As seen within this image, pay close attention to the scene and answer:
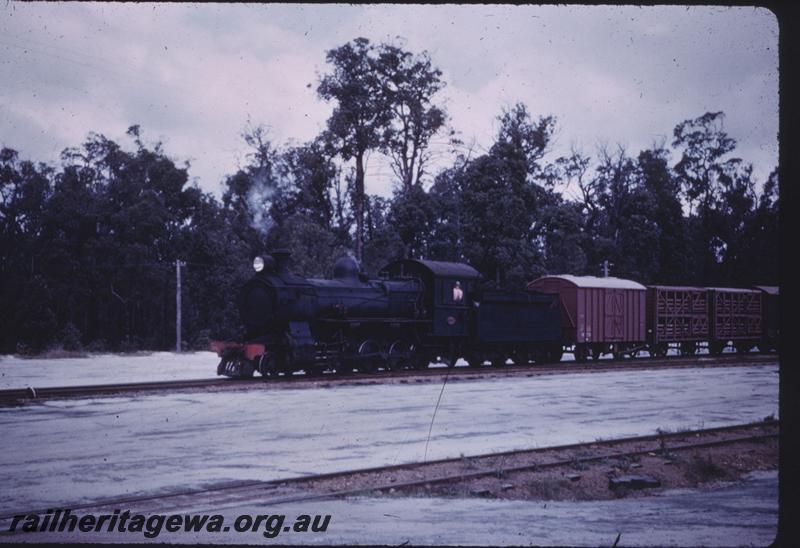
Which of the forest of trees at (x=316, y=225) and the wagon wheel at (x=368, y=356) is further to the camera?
the forest of trees at (x=316, y=225)

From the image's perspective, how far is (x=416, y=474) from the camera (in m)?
9.12

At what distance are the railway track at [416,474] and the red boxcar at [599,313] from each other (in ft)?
51.3

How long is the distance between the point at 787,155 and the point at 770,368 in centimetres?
2511

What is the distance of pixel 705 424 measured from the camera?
45.2ft

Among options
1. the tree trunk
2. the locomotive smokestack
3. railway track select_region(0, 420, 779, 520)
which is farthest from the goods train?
the tree trunk

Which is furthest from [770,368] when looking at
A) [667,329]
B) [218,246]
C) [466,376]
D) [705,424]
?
[218,246]

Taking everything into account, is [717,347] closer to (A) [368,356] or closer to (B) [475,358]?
(B) [475,358]

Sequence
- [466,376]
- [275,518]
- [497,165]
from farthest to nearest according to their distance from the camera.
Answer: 1. [497,165]
2. [466,376]
3. [275,518]

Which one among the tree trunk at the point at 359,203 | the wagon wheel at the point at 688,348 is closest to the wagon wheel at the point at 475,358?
the wagon wheel at the point at 688,348

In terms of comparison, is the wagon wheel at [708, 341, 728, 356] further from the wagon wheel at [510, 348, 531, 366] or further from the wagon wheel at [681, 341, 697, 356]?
the wagon wheel at [510, 348, 531, 366]

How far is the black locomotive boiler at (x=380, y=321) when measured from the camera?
20.3m

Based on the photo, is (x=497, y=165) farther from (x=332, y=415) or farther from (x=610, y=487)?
(x=610, y=487)

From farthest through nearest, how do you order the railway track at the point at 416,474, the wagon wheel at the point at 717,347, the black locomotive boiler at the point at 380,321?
1. the wagon wheel at the point at 717,347
2. the black locomotive boiler at the point at 380,321
3. the railway track at the point at 416,474

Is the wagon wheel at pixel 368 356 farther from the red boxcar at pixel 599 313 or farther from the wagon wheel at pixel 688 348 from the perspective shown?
the wagon wheel at pixel 688 348
